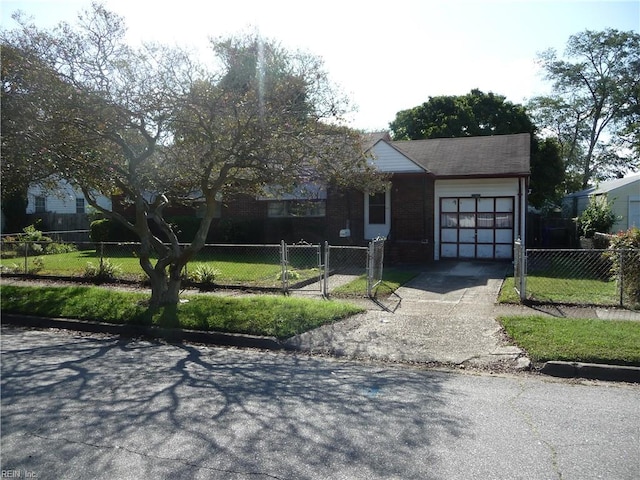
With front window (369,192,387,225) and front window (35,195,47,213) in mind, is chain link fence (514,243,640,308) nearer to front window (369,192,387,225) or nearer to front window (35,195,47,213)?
front window (369,192,387,225)

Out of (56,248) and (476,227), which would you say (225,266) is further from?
(56,248)

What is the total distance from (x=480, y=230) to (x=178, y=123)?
11954 mm

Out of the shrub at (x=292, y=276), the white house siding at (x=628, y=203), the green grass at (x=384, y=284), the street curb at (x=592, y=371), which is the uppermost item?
the white house siding at (x=628, y=203)

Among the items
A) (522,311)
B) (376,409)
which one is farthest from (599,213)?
(376,409)

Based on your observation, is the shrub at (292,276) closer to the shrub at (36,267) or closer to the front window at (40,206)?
the shrub at (36,267)

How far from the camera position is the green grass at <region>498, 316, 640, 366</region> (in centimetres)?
658

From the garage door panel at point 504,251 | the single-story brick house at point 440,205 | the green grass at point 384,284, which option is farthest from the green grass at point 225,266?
the garage door panel at point 504,251

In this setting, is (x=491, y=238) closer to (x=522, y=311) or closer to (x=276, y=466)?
(x=522, y=311)

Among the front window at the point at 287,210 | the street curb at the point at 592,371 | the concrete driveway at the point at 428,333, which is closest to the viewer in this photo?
the street curb at the point at 592,371

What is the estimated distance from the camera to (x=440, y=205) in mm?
18359

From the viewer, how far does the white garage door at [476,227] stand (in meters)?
17.8

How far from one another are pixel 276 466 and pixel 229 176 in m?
7.43

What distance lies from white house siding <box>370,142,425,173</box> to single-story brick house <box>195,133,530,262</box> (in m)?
0.03

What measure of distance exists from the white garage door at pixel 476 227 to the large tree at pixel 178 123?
8.65 m
